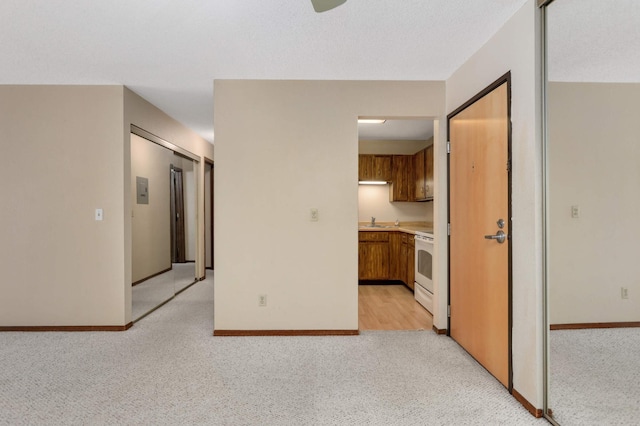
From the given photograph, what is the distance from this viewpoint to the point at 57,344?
2.91 metres

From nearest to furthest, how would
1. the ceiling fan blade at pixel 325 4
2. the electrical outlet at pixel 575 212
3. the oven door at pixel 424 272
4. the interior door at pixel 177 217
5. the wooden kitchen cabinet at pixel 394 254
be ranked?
the ceiling fan blade at pixel 325 4 → the electrical outlet at pixel 575 212 → the oven door at pixel 424 272 → the interior door at pixel 177 217 → the wooden kitchen cabinet at pixel 394 254

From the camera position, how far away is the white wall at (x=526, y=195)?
1.89m

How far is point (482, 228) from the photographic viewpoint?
8.09ft

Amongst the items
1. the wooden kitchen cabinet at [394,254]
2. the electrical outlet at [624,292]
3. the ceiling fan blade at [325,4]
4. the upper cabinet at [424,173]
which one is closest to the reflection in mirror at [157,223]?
the ceiling fan blade at [325,4]

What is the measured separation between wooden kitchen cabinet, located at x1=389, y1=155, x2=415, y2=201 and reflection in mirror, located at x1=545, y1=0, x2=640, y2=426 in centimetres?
375

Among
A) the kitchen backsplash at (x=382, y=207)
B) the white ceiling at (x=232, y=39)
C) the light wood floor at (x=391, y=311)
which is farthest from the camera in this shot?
the kitchen backsplash at (x=382, y=207)

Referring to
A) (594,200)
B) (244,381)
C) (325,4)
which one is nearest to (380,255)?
(244,381)

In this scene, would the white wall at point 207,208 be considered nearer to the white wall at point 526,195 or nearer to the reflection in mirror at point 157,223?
the reflection in mirror at point 157,223

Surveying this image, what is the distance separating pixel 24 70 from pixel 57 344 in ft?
7.71

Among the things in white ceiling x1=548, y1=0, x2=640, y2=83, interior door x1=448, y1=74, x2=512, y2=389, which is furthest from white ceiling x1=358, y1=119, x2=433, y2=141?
white ceiling x1=548, y1=0, x2=640, y2=83

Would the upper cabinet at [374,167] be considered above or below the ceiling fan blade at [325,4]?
below

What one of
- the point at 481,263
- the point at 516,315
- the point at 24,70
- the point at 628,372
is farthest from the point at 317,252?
the point at 24,70

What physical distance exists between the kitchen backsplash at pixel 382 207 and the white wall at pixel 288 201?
2.80 metres

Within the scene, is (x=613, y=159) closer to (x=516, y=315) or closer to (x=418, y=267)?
(x=516, y=315)
